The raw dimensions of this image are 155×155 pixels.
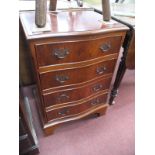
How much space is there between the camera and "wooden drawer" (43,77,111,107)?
45.3 inches

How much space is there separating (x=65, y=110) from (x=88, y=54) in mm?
539

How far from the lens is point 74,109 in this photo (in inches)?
52.4

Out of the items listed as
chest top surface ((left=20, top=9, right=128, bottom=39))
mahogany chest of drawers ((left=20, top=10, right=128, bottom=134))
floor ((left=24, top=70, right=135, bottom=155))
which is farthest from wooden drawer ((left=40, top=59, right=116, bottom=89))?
floor ((left=24, top=70, right=135, bottom=155))

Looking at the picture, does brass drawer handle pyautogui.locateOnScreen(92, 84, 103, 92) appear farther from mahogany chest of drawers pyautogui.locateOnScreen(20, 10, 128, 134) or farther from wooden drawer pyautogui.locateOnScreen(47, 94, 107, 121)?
wooden drawer pyautogui.locateOnScreen(47, 94, 107, 121)

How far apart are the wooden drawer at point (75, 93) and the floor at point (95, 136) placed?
1.31 feet

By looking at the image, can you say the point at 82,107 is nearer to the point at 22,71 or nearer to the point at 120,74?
the point at 120,74

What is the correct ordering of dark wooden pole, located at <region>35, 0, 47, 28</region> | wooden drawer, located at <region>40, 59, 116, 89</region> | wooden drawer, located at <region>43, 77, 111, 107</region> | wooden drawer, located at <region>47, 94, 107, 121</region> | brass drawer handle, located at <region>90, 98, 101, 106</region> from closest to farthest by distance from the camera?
1. dark wooden pole, located at <region>35, 0, 47, 28</region>
2. wooden drawer, located at <region>40, 59, 116, 89</region>
3. wooden drawer, located at <region>43, 77, 111, 107</region>
4. wooden drawer, located at <region>47, 94, 107, 121</region>
5. brass drawer handle, located at <region>90, 98, 101, 106</region>

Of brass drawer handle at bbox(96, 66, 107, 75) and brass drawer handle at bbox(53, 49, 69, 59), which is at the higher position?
brass drawer handle at bbox(53, 49, 69, 59)

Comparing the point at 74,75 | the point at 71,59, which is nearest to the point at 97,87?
the point at 74,75

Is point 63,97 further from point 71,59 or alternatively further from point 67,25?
point 67,25

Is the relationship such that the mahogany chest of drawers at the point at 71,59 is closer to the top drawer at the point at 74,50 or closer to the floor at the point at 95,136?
the top drawer at the point at 74,50

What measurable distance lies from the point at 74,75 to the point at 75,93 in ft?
0.61

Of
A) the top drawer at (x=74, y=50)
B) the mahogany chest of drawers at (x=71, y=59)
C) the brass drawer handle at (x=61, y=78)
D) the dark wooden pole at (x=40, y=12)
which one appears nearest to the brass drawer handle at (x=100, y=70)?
the mahogany chest of drawers at (x=71, y=59)
